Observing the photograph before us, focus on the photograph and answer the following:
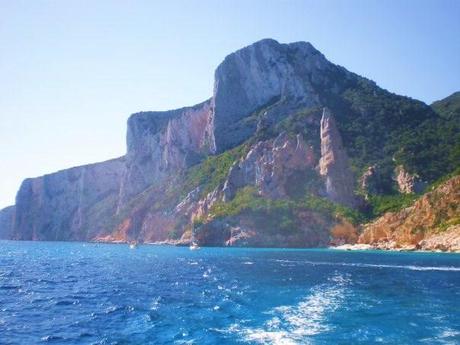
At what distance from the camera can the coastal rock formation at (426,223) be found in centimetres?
10400

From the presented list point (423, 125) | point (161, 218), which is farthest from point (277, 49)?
point (161, 218)

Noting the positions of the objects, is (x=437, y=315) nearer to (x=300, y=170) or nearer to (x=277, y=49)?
(x=300, y=170)

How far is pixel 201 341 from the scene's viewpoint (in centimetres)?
2536

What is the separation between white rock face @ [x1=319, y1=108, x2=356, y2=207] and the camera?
14075 cm

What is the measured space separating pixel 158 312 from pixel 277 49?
17866 centimetres

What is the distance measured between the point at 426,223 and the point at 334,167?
3957cm

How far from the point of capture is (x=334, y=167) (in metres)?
145

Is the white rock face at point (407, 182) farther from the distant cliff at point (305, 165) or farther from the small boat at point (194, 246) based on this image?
the small boat at point (194, 246)

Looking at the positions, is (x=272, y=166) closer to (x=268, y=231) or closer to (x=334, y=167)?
(x=334, y=167)

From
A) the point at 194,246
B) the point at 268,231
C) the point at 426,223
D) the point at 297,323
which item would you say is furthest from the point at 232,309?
the point at 194,246

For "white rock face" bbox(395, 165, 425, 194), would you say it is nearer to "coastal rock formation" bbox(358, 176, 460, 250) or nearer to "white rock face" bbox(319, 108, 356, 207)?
"white rock face" bbox(319, 108, 356, 207)

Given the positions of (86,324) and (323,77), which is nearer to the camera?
(86,324)

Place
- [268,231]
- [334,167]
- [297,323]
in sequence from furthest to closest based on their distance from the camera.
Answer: [334,167] → [268,231] → [297,323]

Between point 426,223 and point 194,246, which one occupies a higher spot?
point 426,223
